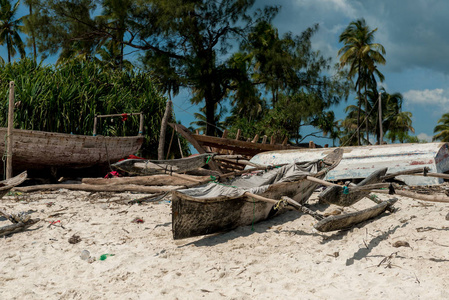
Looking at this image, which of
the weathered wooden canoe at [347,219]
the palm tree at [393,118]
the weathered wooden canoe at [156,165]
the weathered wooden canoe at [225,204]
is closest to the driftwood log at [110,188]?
the weathered wooden canoe at [156,165]

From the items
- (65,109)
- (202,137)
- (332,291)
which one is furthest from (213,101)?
(332,291)

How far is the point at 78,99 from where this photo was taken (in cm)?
1422

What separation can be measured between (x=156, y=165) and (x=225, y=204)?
176 cm

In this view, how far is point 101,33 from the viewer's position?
20.4 meters

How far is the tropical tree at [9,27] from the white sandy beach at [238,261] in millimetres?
31957

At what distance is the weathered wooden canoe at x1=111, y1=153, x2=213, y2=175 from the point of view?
587cm

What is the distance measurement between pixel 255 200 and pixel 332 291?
1949 mm

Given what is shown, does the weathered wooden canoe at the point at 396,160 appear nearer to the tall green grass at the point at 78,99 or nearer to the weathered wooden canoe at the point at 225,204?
the weathered wooden canoe at the point at 225,204

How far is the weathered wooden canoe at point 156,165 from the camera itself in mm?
5871

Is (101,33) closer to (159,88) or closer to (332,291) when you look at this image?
(159,88)

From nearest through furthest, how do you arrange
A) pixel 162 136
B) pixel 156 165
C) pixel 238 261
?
pixel 238 261
pixel 156 165
pixel 162 136

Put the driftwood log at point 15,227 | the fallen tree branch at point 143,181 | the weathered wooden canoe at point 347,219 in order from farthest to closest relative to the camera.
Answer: the fallen tree branch at point 143,181, the driftwood log at point 15,227, the weathered wooden canoe at point 347,219

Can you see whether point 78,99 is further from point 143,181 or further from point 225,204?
point 225,204

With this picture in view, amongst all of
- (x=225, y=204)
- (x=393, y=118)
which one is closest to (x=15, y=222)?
(x=225, y=204)
